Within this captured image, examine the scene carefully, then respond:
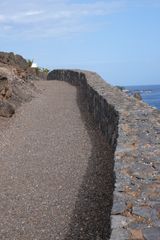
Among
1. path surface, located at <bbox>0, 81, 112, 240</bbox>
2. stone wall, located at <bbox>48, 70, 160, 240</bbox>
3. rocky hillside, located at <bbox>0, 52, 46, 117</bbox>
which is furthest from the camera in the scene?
rocky hillside, located at <bbox>0, 52, 46, 117</bbox>

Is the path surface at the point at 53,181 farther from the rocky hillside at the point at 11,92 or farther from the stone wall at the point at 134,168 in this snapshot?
the rocky hillside at the point at 11,92

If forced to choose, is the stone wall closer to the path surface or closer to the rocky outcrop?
the path surface

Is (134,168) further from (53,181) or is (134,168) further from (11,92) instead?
(11,92)

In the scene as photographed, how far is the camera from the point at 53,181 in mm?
9023

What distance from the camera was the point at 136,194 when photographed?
587cm

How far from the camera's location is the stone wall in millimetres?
5046

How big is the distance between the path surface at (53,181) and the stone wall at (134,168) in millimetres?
743

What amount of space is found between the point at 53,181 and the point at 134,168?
8.40ft

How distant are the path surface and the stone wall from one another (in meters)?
0.74

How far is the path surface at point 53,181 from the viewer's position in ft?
23.0

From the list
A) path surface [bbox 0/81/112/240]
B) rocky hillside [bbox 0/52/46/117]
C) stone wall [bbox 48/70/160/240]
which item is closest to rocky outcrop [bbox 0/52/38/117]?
rocky hillside [bbox 0/52/46/117]

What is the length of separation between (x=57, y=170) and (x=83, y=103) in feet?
31.9

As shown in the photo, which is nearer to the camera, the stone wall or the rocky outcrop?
the stone wall

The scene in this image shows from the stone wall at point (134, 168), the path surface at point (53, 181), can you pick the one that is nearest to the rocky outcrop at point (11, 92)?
the path surface at point (53, 181)
